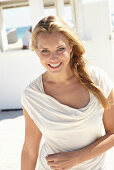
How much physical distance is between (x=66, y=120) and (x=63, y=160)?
0.17m

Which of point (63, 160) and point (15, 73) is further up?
point (63, 160)

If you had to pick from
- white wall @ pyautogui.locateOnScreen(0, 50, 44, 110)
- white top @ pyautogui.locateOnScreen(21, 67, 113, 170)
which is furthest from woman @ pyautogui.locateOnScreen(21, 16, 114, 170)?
white wall @ pyautogui.locateOnScreen(0, 50, 44, 110)

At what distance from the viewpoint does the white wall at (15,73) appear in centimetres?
708

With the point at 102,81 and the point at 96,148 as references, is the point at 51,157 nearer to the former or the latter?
the point at 96,148

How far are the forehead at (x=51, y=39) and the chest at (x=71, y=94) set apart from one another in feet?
0.70

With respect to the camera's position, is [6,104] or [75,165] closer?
[75,165]

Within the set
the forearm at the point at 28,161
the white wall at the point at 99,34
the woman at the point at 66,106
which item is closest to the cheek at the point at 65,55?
the woman at the point at 66,106

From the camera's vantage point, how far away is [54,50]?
55.4 inches

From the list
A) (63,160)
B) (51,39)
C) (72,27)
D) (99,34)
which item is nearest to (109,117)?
(63,160)

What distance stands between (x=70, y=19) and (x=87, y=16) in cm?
39

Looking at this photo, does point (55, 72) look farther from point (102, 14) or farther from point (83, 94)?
point (102, 14)

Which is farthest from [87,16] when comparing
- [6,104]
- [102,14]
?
[6,104]

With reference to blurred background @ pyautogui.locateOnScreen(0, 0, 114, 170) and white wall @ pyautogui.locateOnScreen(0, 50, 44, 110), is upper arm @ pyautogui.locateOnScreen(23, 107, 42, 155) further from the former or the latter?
white wall @ pyautogui.locateOnScreen(0, 50, 44, 110)

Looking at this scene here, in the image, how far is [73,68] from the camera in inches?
61.0
